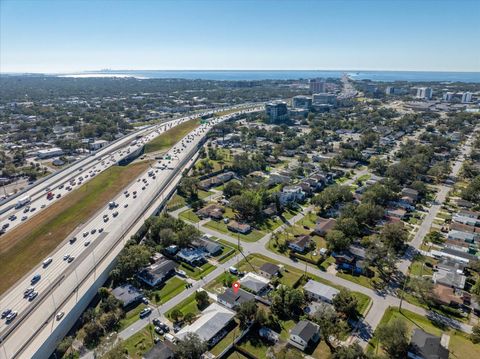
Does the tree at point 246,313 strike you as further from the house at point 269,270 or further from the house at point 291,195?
the house at point 291,195

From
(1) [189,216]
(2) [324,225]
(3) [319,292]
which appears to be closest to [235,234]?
(1) [189,216]

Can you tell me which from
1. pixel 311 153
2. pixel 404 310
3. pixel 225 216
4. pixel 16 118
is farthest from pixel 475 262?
pixel 16 118

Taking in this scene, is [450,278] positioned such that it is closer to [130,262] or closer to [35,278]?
[130,262]

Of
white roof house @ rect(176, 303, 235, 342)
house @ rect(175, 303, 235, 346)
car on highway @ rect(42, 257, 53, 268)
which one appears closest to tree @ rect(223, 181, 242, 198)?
white roof house @ rect(176, 303, 235, 342)

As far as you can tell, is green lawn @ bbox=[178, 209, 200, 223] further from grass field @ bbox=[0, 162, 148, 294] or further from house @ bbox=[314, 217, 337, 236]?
house @ bbox=[314, 217, 337, 236]

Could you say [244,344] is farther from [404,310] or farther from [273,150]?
[273,150]

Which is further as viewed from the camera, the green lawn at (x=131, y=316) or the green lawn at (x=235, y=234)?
the green lawn at (x=235, y=234)

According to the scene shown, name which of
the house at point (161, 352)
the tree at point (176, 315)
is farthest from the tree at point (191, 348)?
the tree at point (176, 315)
